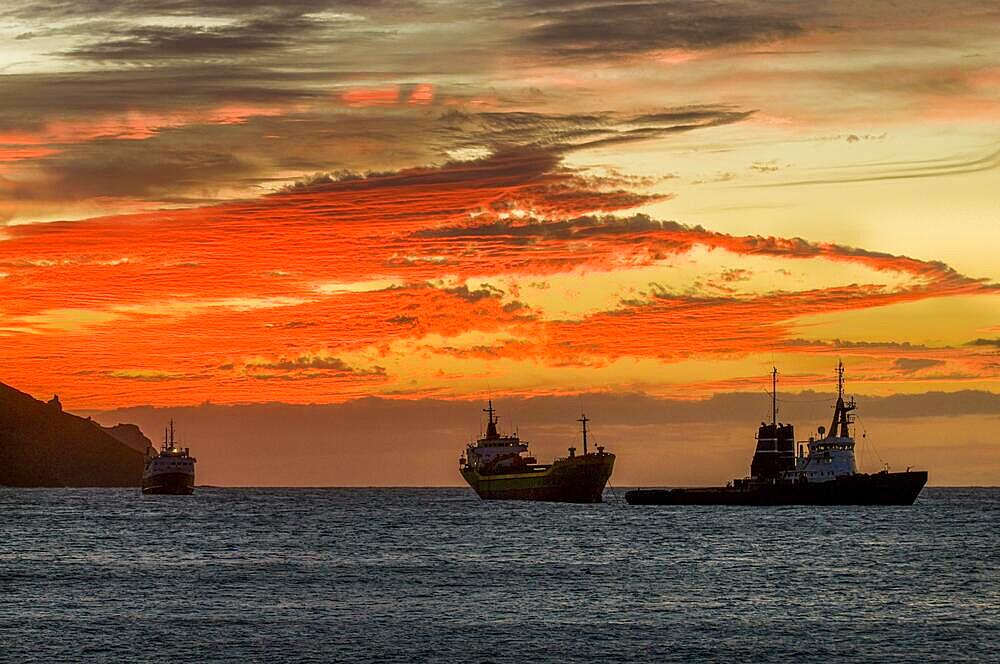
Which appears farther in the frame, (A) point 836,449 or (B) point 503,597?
(A) point 836,449

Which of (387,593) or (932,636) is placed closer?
(932,636)

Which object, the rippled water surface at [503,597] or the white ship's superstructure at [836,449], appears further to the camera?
the white ship's superstructure at [836,449]

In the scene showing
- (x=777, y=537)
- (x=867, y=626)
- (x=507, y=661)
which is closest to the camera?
(x=507, y=661)

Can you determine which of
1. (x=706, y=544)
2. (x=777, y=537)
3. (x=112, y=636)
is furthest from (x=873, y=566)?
(x=112, y=636)

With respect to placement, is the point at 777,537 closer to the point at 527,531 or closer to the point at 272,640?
the point at 527,531

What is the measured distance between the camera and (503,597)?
83438 mm

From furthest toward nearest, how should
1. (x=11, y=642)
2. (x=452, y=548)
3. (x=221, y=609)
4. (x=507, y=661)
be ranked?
(x=452, y=548) → (x=221, y=609) → (x=11, y=642) → (x=507, y=661)

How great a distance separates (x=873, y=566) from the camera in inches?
4230

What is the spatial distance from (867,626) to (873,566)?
122ft

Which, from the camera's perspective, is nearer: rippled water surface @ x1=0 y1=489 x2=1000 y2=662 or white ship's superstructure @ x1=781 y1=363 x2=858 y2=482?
rippled water surface @ x1=0 y1=489 x2=1000 y2=662

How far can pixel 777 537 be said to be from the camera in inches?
5645

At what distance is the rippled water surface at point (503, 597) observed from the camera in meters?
63.4

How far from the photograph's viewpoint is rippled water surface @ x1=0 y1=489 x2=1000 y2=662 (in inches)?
2498

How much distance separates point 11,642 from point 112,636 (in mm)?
4773
